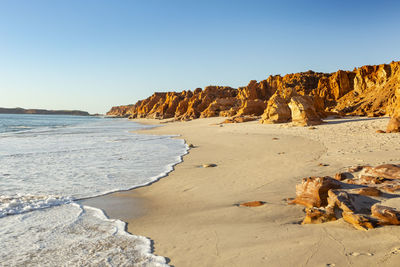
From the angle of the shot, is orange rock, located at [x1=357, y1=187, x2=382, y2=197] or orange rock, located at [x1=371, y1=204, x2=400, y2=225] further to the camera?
orange rock, located at [x1=357, y1=187, x2=382, y2=197]

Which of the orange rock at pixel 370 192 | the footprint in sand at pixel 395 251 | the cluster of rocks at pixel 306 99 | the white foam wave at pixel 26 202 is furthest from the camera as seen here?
the cluster of rocks at pixel 306 99

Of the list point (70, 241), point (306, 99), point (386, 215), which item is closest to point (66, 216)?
point (70, 241)

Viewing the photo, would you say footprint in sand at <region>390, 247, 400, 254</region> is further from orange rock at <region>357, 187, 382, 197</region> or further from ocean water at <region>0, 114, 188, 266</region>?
ocean water at <region>0, 114, 188, 266</region>

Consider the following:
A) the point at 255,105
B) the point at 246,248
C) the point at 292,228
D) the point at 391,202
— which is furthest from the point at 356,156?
the point at 255,105

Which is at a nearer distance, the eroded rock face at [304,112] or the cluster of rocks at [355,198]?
the cluster of rocks at [355,198]

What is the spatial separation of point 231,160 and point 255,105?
28.2 meters

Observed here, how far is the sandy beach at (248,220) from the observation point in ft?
10.9

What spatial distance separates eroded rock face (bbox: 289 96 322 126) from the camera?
2138 cm

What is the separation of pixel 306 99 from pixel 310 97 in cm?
85

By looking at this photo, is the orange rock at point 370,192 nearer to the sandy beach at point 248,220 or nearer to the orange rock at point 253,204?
the sandy beach at point 248,220

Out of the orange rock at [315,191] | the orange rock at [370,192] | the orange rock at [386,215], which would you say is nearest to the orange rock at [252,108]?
the orange rock at [315,191]

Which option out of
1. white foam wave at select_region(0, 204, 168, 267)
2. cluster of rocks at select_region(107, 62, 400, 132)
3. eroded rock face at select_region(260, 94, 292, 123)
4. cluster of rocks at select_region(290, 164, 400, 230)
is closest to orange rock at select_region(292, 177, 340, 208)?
cluster of rocks at select_region(290, 164, 400, 230)

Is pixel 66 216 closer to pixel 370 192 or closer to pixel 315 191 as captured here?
pixel 315 191

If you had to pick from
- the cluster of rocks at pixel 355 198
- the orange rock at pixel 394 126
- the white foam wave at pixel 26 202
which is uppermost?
the orange rock at pixel 394 126
